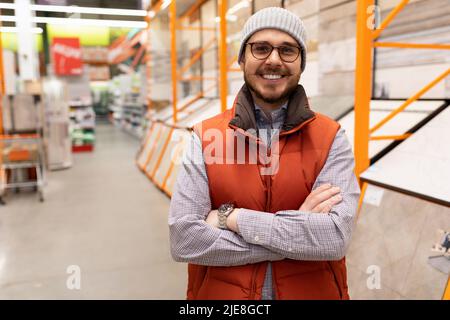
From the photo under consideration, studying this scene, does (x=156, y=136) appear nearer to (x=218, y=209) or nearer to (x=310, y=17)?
(x=310, y=17)

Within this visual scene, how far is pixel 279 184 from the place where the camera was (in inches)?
52.2

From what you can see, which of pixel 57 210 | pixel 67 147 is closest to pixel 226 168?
pixel 57 210

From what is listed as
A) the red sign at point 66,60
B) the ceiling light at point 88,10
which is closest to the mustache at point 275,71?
the ceiling light at point 88,10

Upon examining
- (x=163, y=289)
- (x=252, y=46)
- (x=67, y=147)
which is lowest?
(x=163, y=289)

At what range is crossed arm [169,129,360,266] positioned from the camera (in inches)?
50.9

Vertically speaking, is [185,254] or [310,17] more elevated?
[310,17]

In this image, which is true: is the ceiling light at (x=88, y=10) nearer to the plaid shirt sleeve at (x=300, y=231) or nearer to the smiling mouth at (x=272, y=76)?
the smiling mouth at (x=272, y=76)

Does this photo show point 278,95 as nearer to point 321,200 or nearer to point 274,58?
point 274,58

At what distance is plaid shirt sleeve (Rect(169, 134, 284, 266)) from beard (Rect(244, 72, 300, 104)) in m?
0.25

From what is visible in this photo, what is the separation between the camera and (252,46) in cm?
130

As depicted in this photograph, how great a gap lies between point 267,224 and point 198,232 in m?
0.22

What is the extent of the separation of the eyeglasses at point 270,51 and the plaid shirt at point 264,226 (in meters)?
0.18

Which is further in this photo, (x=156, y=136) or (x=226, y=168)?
(x=156, y=136)

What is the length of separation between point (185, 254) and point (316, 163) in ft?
1.70
